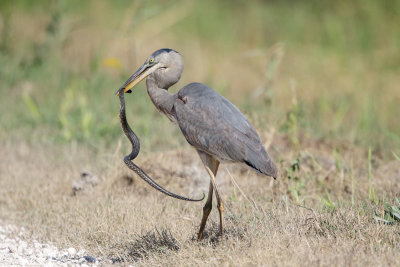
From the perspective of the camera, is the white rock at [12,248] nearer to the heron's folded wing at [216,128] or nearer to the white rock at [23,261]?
the white rock at [23,261]

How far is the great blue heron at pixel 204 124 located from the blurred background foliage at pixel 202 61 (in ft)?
8.58

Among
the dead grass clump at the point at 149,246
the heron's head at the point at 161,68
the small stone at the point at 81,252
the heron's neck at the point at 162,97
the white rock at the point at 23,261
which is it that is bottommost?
the small stone at the point at 81,252

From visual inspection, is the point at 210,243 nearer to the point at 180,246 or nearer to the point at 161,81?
the point at 180,246

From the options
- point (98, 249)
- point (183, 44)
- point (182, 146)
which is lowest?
point (98, 249)

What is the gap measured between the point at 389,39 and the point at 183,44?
11.3ft

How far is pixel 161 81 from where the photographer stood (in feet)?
15.6

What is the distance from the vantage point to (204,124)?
446cm

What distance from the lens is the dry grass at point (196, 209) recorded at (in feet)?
12.9

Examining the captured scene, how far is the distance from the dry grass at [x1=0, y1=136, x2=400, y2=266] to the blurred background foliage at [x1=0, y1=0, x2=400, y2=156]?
936mm

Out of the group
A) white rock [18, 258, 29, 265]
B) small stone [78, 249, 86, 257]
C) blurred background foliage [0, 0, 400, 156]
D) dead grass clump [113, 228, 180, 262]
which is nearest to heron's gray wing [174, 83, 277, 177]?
dead grass clump [113, 228, 180, 262]

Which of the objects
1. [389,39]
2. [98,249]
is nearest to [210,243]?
[98,249]

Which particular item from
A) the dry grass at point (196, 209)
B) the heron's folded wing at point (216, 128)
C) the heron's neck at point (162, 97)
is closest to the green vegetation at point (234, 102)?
the dry grass at point (196, 209)

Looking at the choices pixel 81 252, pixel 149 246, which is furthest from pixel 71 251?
pixel 149 246

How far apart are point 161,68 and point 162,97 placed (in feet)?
0.71
